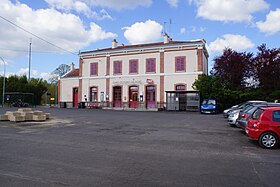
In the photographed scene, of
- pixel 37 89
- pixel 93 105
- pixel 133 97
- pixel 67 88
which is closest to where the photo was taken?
pixel 133 97

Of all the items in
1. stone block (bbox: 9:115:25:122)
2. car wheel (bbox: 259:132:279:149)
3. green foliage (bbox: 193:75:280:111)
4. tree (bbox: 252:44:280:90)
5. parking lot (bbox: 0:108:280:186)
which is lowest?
parking lot (bbox: 0:108:280:186)

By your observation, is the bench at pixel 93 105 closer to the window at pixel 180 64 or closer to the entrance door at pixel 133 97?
the entrance door at pixel 133 97

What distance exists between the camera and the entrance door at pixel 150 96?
1277 inches

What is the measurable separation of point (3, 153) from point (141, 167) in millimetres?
4078

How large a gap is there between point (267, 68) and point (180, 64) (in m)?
10.2

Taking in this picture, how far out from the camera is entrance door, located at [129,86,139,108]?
33.4 m

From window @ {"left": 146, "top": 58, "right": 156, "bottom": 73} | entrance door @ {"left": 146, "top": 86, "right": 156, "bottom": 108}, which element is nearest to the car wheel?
entrance door @ {"left": 146, "top": 86, "right": 156, "bottom": 108}

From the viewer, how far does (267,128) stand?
312 inches

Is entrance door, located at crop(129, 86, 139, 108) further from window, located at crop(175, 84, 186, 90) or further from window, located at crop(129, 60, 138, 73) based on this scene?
window, located at crop(175, 84, 186, 90)

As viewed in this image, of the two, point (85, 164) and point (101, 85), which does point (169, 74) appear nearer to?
point (101, 85)

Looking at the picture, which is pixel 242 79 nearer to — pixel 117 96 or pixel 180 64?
pixel 180 64

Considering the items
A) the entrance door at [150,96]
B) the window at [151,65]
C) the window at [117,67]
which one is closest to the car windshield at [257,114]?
the entrance door at [150,96]

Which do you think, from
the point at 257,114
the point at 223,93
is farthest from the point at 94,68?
the point at 257,114

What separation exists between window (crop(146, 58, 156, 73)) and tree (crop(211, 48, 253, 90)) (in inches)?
336
